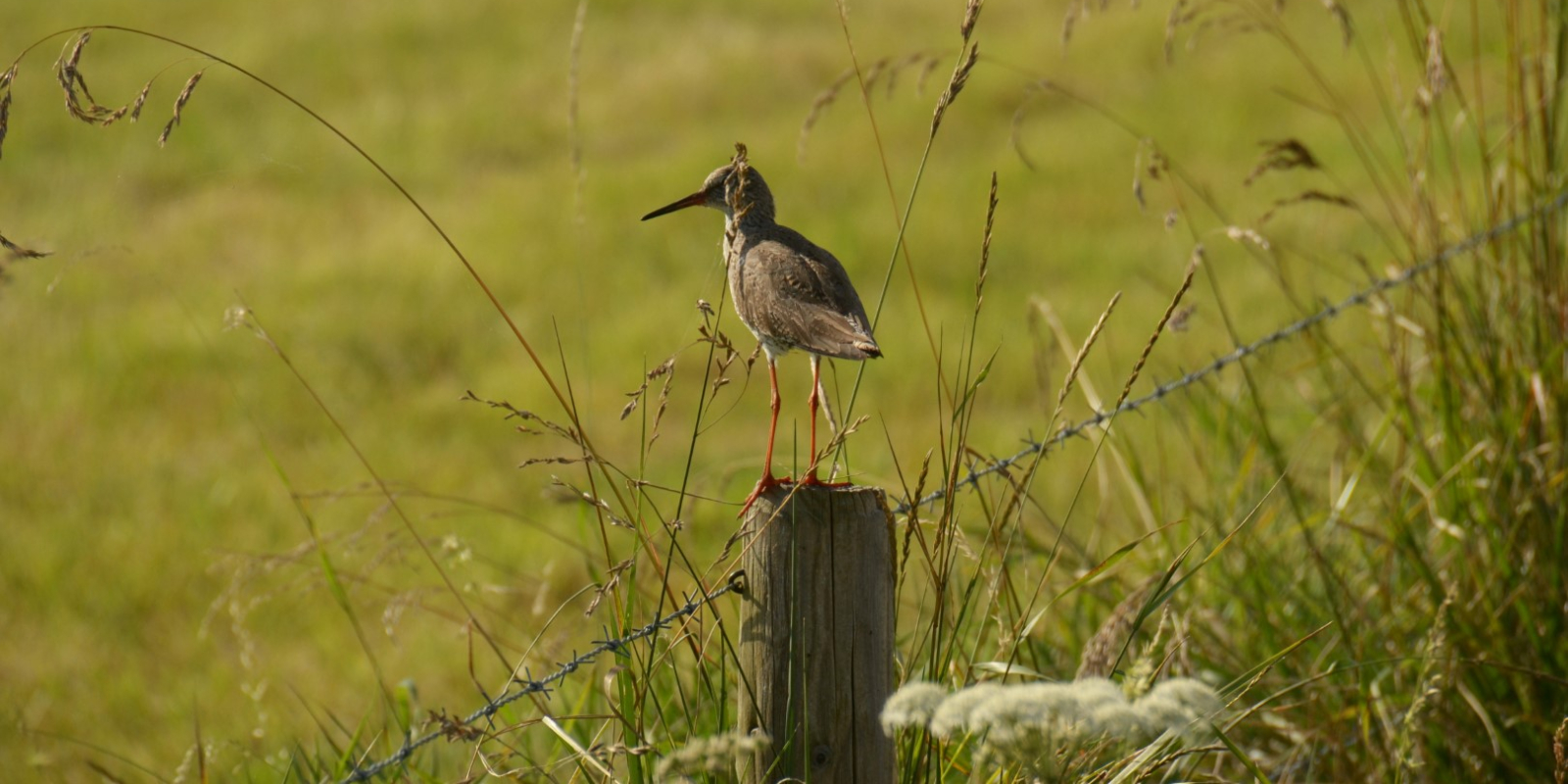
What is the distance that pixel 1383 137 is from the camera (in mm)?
13680

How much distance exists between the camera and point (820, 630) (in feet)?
8.52

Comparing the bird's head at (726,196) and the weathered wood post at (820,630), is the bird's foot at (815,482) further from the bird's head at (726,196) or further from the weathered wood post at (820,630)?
the bird's head at (726,196)

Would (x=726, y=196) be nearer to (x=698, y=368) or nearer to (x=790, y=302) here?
A: (x=790, y=302)

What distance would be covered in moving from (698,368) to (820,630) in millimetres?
7382

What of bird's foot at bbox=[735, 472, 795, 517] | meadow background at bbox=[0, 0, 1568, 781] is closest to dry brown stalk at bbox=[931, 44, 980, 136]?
meadow background at bbox=[0, 0, 1568, 781]

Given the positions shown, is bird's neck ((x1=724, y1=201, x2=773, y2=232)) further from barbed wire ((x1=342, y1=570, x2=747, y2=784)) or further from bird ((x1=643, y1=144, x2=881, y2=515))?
barbed wire ((x1=342, y1=570, x2=747, y2=784))

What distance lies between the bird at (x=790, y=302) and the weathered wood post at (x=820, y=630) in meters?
0.23

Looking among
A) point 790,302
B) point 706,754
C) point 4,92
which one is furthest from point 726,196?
point 706,754

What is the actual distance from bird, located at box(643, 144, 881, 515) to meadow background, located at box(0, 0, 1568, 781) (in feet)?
0.72

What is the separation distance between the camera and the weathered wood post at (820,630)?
257 centimetres

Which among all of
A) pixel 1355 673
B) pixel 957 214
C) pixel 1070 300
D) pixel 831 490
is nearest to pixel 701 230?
pixel 957 214

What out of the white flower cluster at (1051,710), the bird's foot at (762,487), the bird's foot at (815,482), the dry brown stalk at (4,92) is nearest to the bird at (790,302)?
the bird's foot at (762,487)

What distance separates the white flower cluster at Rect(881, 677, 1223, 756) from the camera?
6.25 feet

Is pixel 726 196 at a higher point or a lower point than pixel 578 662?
higher
